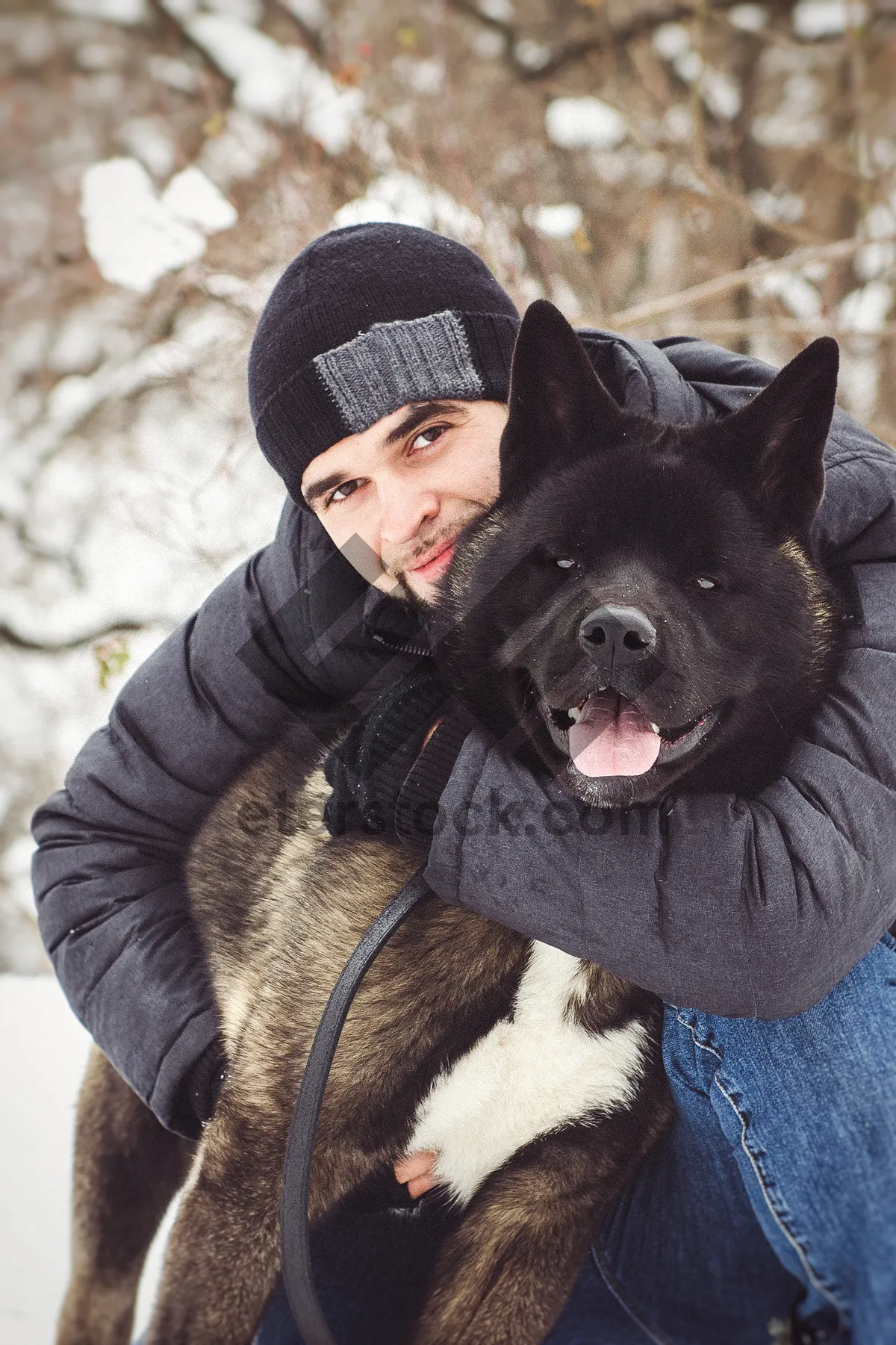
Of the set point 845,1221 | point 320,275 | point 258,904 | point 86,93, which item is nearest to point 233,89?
point 86,93

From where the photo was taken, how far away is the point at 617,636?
118 centimetres

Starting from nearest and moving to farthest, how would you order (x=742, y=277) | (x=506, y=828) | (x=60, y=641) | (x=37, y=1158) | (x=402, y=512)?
(x=506, y=828) < (x=402, y=512) < (x=37, y=1158) < (x=742, y=277) < (x=60, y=641)

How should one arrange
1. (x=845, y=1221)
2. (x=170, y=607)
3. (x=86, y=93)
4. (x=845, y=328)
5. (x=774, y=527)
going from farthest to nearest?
(x=86, y=93) < (x=170, y=607) < (x=845, y=328) < (x=774, y=527) < (x=845, y=1221)

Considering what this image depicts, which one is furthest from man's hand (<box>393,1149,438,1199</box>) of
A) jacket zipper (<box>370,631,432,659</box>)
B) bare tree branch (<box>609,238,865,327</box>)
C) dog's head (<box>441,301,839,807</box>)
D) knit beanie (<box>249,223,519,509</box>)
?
bare tree branch (<box>609,238,865,327</box>)

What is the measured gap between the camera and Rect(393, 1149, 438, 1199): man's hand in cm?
151

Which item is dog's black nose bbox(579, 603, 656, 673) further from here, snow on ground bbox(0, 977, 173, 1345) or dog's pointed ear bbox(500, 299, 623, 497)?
snow on ground bbox(0, 977, 173, 1345)

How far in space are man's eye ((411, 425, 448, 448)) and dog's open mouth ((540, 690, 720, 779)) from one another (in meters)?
0.55

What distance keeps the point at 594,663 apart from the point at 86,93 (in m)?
4.66

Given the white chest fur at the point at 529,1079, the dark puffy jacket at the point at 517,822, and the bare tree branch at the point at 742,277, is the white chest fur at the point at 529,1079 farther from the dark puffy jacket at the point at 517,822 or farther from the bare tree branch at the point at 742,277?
the bare tree branch at the point at 742,277

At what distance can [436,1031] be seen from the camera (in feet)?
4.78

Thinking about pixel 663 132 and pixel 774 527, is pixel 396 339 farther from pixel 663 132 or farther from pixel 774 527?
pixel 663 132

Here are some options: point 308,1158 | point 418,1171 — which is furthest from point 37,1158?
point 308,1158

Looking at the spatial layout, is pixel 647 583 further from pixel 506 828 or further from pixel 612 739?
pixel 506 828

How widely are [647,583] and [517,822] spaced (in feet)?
1.21
